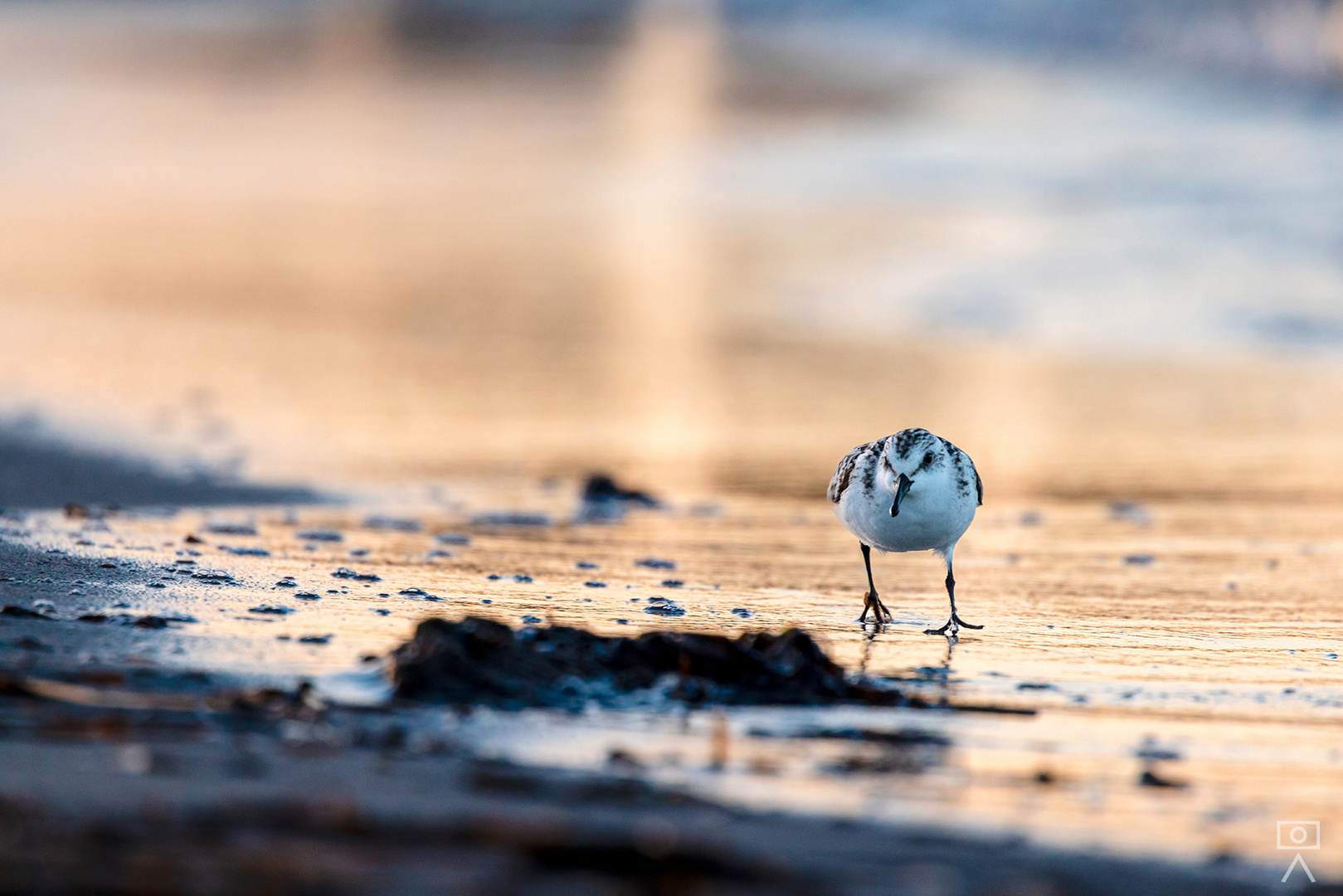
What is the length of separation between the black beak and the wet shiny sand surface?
1.51 feet

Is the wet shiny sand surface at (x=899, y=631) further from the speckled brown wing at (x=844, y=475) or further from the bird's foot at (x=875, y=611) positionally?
the speckled brown wing at (x=844, y=475)

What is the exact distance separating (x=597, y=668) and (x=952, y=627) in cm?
176

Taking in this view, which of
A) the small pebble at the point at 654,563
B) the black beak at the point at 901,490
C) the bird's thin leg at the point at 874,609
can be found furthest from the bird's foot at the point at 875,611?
the small pebble at the point at 654,563

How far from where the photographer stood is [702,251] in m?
19.1

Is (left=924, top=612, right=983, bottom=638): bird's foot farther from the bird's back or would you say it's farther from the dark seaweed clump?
the dark seaweed clump

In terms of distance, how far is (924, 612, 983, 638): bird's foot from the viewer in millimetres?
5773

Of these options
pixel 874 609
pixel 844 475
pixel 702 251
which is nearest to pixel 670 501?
pixel 844 475

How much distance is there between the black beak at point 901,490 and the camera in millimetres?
5922

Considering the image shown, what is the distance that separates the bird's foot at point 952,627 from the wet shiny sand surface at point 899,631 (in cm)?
10

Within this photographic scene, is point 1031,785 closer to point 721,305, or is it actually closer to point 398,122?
point 721,305

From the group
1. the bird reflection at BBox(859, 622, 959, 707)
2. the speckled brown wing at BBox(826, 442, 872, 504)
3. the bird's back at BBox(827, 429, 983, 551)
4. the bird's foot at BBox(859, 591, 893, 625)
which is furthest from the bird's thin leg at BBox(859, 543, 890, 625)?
the speckled brown wing at BBox(826, 442, 872, 504)

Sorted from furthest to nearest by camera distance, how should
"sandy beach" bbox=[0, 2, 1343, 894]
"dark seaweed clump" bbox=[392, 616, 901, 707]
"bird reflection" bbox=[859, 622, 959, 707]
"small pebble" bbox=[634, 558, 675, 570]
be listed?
1. "small pebble" bbox=[634, 558, 675, 570]
2. "bird reflection" bbox=[859, 622, 959, 707]
3. "dark seaweed clump" bbox=[392, 616, 901, 707]
4. "sandy beach" bbox=[0, 2, 1343, 894]

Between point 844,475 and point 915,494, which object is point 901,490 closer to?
point 915,494

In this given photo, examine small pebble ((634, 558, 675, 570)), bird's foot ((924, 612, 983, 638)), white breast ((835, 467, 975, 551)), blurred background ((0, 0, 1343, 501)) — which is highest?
blurred background ((0, 0, 1343, 501))
